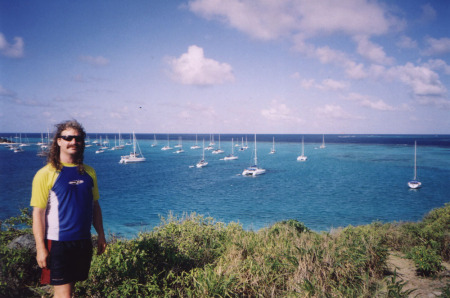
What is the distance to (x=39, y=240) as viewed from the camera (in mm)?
2879

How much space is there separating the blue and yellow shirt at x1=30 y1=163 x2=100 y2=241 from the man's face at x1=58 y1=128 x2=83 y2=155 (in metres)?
0.21

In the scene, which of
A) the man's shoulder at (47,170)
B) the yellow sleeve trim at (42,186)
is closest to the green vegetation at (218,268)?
the yellow sleeve trim at (42,186)

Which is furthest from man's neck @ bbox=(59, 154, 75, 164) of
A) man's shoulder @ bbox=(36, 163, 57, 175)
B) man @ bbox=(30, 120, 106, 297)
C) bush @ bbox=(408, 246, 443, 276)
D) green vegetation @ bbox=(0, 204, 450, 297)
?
bush @ bbox=(408, 246, 443, 276)

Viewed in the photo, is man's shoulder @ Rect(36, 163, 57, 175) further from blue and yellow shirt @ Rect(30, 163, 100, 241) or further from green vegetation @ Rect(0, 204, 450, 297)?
green vegetation @ Rect(0, 204, 450, 297)

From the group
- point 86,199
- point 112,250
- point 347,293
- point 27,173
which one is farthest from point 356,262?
point 27,173

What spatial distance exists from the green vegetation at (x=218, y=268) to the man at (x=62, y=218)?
122 cm

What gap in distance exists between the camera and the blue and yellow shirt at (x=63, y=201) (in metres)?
2.94

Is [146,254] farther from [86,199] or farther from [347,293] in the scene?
[347,293]

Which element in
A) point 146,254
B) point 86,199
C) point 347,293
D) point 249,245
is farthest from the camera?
point 249,245

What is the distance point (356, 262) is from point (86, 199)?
5322mm

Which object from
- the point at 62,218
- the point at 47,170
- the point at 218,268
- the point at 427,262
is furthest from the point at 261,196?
the point at 47,170

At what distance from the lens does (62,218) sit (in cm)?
303

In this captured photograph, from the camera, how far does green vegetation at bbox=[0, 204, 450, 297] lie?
4.33 meters

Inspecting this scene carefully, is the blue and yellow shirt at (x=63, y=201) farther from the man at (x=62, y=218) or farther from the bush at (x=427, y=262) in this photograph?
the bush at (x=427, y=262)
